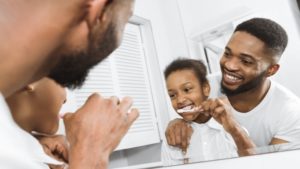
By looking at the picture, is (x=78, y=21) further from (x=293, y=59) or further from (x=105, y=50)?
(x=293, y=59)

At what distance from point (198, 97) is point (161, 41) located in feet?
0.70

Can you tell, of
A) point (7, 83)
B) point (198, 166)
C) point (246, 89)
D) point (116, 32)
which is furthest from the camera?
point (198, 166)

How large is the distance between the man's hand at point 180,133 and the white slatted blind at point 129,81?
83 millimetres

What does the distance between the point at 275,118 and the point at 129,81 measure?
1.50 feet

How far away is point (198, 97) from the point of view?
83 cm

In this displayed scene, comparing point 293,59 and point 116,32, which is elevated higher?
point 116,32

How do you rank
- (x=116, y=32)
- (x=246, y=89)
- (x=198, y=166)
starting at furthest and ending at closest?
(x=198, y=166) → (x=246, y=89) → (x=116, y=32)

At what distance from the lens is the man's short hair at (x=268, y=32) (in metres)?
0.72

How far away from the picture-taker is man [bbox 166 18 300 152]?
2.37 feet

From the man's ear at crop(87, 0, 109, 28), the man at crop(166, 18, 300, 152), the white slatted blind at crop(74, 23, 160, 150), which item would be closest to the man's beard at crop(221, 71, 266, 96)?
the man at crop(166, 18, 300, 152)

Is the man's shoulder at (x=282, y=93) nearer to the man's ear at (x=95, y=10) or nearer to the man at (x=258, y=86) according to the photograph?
the man at (x=258, y=86)

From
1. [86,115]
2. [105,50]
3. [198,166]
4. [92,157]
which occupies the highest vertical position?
[105,50]

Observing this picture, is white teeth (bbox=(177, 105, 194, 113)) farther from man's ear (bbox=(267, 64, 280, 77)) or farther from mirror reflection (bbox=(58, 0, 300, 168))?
man's ear (bbox=(267, 64, 280, 77))

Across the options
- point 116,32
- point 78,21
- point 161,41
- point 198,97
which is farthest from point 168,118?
point 78,21
